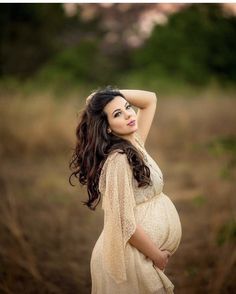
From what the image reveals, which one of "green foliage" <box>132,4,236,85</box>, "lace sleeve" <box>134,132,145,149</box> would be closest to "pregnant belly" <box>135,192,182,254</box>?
"lace sleeve" <box>134,132,145,149</box>

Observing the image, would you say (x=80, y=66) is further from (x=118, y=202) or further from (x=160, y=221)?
(x=118, y=202)

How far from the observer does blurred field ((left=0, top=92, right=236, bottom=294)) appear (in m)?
4.17

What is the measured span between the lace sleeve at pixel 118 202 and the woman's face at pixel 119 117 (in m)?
0.14

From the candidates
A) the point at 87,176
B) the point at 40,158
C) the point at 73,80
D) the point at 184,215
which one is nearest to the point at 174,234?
the point at 87,176

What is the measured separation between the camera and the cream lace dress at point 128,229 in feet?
7.73

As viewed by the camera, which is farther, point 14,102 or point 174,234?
point 14,102

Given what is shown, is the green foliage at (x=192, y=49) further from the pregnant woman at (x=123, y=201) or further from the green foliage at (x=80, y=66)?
the pregnant woman at (x=123, y=201)

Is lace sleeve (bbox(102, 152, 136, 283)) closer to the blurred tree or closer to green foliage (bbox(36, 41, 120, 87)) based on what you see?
the blurred tree

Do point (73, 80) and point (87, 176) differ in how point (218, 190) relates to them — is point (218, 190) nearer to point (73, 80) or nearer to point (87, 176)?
point (87, 176)

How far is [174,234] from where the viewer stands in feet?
8.42

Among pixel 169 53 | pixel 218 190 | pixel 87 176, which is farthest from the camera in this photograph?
pixel 169 53

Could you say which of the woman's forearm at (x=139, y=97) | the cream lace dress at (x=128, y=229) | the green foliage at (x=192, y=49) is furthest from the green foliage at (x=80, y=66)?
the cream lace dress at (x=128, y=229)

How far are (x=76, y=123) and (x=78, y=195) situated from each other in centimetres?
95

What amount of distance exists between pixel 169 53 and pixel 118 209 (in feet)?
49.1
